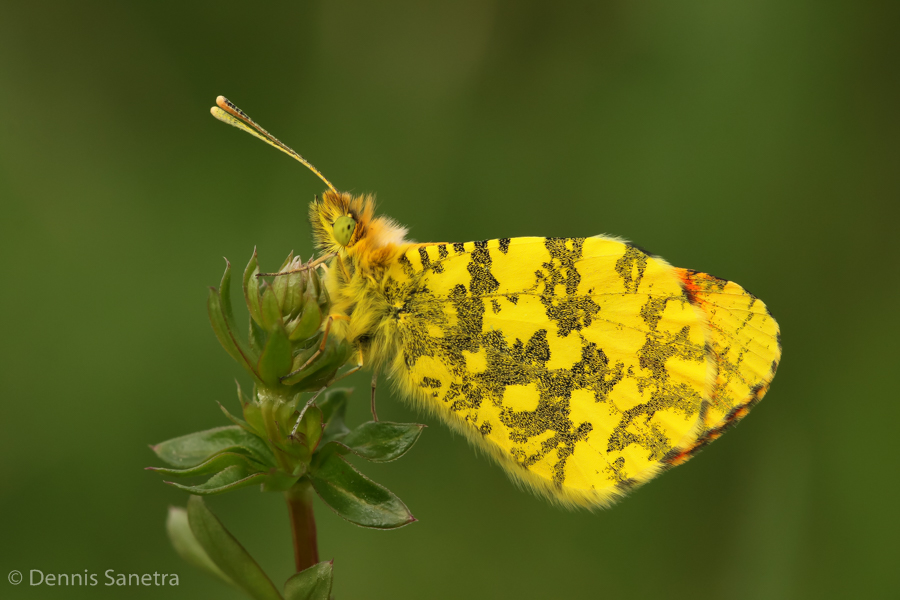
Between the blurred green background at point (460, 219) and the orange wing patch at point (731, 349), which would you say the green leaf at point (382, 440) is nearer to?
the orange wing patch at point (731, 349)

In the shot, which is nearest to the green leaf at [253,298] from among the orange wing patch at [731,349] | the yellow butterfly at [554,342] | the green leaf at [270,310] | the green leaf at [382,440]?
the green leaf at [270,310]

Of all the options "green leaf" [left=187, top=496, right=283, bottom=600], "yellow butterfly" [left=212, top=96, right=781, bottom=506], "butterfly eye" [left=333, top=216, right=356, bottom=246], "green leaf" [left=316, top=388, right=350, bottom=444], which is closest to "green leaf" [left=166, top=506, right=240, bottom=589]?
"green leaf" [left=187, top=496, right=283, bottom=600]

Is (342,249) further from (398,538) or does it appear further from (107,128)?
(107,128)

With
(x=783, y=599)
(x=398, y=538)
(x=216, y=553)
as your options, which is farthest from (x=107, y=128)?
(x=783, y=599)

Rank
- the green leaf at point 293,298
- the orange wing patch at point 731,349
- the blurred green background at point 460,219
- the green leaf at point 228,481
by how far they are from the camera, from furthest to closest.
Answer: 1. the blurred green background at point 460,219
2. the orange wing patch at point 731,349
3. the green leaf at point 293,298
4. the green leaf at point 228,481

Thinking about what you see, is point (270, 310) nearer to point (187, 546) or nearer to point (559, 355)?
point (187, 546)

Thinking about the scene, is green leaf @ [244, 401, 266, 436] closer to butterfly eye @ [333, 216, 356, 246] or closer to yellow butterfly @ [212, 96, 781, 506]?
yellow butterfly @ [212, 96, 781, 506]
